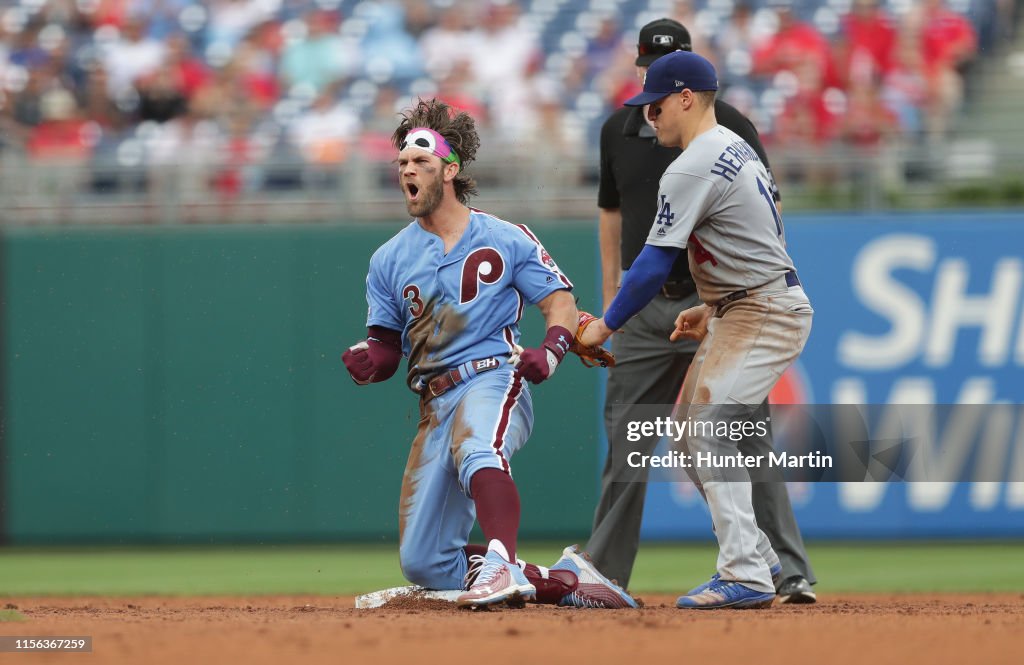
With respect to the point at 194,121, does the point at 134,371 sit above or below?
below

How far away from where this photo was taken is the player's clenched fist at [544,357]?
5449mm

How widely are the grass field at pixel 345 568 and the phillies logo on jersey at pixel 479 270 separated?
244 centimetres

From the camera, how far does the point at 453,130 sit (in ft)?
19.5

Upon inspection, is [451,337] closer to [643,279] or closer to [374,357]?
[374,357]

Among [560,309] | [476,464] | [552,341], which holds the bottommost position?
[476,464]

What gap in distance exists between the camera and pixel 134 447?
9773 millimetres

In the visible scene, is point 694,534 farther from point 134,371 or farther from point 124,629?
point 124,629

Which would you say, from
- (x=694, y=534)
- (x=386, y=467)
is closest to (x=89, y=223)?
(x=386, y=467)

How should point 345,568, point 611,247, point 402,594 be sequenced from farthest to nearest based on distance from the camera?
point 345,568, point 611,247, point 402,594

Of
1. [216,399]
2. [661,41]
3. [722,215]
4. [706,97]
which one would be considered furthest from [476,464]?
[216,399]

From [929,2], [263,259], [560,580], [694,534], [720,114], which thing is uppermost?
[929,2]

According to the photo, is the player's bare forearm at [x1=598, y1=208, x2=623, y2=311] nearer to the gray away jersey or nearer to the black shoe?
the gray away jersey

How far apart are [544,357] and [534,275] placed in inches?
18.0

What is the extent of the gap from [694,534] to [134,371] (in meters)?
3.91
